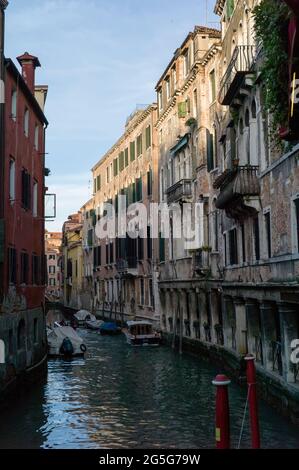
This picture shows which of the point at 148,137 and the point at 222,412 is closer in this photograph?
the point at 222,412

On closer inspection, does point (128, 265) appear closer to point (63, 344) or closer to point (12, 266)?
point (63, 344)

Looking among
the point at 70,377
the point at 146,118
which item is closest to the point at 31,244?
the point at 70,377

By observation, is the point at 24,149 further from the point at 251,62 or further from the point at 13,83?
the point at 251,62

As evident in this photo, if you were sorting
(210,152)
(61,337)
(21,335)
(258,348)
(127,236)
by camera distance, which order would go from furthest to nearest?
(127,236) → (61,337) → (210,152) → (21,335) → (258,348)

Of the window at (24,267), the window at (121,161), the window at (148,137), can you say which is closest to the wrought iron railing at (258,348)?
the window at (24,267)

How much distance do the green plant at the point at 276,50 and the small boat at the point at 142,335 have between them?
2249cm

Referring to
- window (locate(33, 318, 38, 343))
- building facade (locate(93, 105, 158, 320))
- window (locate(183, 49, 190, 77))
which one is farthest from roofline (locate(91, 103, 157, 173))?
window (locate(33, 318, 38, 343))

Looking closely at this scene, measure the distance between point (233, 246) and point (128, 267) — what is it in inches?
821

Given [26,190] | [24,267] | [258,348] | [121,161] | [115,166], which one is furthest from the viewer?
[115,166]

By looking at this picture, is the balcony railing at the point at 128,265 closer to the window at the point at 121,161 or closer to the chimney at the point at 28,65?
the window at the point at 121,161

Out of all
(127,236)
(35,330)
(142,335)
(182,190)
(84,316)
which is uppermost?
(182,190)

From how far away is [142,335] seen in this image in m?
32.4

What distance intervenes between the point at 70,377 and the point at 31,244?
502cm

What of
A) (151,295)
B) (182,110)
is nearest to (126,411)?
(182,110)
